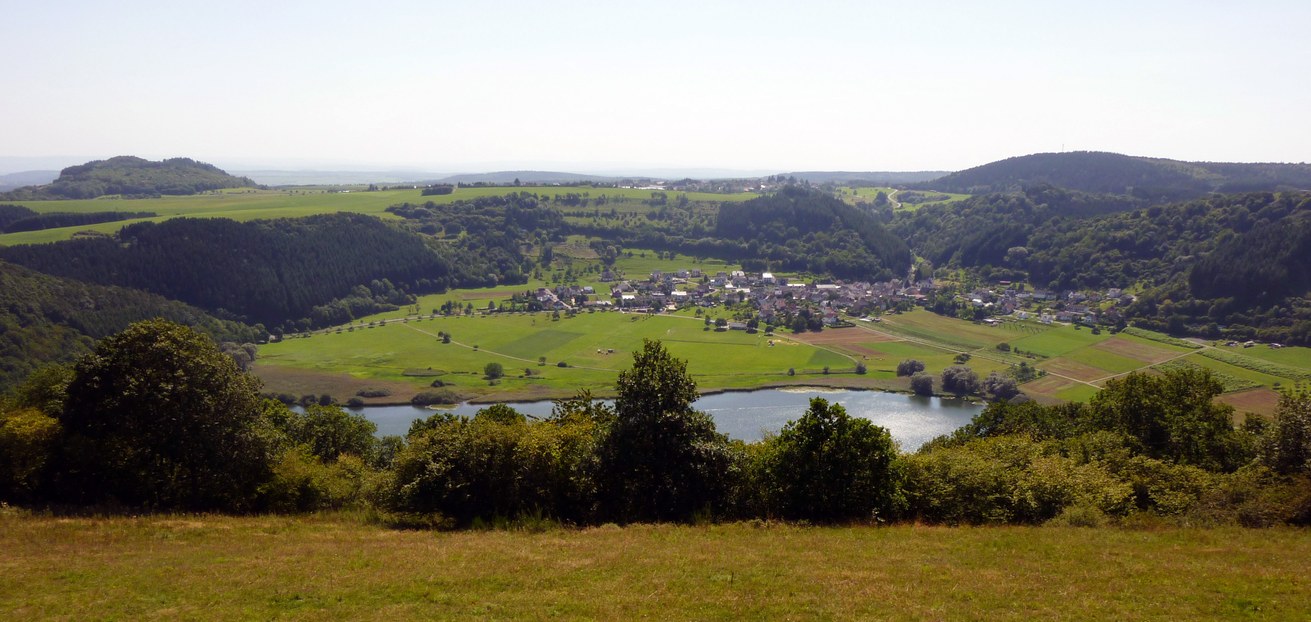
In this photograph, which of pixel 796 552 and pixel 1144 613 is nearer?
pixel 1144 613

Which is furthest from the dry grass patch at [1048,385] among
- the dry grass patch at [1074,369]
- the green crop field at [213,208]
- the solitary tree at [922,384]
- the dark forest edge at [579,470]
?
the green crop field at [213,208]

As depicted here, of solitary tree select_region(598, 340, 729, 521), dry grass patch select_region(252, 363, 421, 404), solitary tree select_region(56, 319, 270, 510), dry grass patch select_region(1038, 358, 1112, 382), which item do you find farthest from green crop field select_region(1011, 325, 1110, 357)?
solitary tree select_region(56, 319, 270, 510)

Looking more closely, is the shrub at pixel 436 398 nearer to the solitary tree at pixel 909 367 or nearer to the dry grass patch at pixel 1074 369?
the solitary tree at pixel 909 367

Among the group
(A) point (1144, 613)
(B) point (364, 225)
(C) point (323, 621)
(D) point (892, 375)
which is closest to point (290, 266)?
(B) point (364, 225)

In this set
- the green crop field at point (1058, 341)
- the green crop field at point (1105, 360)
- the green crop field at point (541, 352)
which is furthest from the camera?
the green crop field at point (1058, 341)

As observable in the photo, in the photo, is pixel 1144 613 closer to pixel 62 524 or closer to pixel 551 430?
pixel 551 430

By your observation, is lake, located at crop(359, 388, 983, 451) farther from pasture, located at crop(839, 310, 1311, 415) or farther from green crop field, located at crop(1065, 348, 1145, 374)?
green crop field, located at crop(1065, 348, 1145, 374)
